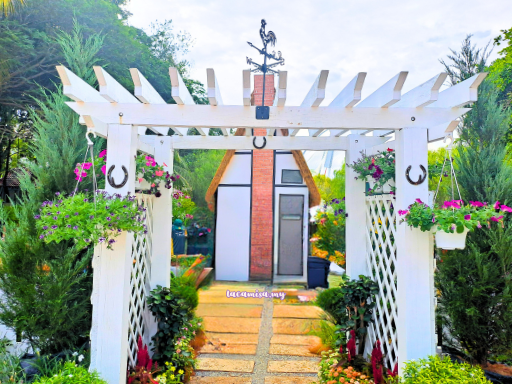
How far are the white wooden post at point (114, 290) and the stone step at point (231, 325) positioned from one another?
277 centimetres

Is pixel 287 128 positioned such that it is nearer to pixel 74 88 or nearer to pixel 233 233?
pixel 74 88

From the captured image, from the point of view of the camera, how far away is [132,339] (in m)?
3.31

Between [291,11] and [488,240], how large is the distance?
450 centimetres

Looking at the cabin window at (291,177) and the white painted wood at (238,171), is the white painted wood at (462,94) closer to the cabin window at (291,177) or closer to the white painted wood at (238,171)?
the cabin window at (291,177)

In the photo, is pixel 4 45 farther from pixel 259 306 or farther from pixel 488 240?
pixel 488 240

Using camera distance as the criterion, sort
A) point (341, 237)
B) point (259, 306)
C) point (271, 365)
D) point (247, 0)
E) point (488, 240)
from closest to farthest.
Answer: point (488, 240)
point (271, 365)
point (247, 0)
point (259, 306)
point (341, 237)

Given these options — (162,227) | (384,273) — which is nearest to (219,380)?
(162,227)

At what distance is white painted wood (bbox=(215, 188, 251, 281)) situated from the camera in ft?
28.0

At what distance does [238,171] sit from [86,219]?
639 cm

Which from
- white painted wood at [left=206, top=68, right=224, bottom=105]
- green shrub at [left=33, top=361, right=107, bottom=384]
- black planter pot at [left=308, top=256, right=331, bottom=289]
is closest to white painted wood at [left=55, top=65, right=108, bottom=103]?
white painted wood at [left=206, top=68, right=224, bottom=105]

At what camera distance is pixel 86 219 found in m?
2.46

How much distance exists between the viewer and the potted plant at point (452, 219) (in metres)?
2.41

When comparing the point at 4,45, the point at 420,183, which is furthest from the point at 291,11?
the point at 4,45

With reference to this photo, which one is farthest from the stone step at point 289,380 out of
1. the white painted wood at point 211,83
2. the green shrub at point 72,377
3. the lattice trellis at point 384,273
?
the white painted wood at point 211,83
